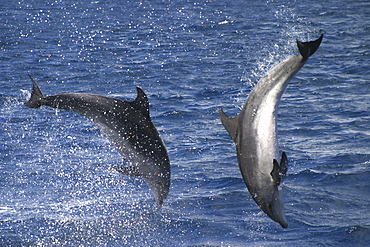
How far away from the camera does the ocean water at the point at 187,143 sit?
9914 mm

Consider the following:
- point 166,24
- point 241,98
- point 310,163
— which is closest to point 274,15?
point 166,24

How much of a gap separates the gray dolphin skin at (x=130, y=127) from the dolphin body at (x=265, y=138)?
142 cm

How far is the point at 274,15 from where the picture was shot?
128 ft

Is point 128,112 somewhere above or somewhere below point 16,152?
above

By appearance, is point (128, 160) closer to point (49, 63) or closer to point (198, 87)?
point (198, 87)

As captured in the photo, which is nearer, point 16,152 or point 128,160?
point 128,160

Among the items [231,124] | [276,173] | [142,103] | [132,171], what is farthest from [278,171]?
[132,171]

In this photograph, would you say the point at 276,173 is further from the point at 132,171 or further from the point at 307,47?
the point at 132,171

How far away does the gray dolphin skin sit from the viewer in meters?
8.63

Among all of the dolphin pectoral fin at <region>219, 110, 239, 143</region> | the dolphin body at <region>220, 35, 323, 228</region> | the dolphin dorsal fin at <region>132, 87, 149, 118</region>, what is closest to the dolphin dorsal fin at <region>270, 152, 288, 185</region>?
the dolphin body at <region>220, 35, 323, 228</region>

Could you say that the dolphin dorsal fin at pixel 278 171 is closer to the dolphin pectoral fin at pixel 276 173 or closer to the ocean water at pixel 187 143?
the dolphin pectoral fin at pixel 276 173

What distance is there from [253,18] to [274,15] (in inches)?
107

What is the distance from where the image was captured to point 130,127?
28.7ft

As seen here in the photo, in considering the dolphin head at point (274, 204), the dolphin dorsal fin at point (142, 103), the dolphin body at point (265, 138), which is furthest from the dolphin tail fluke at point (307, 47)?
the dolphin dorsal fin at point (142, 103)
